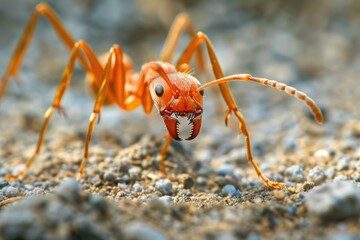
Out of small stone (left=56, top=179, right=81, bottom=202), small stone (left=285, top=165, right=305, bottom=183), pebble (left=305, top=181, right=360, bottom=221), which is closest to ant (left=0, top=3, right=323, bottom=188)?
small stone (left=285, top=165, right=305, bottom=183)

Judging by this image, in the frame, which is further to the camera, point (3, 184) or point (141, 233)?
point (3, 184)

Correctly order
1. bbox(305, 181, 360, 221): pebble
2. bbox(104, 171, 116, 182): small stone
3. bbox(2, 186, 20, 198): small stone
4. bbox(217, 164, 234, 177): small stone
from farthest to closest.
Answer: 1. bbox(217, 164, 234, 177): small stone
2. bbox(104, 171, 116, 182): small stone
3. bbox(2, 186, 20, 198): small stone
4. bbox(305, 181, 360, 221): pebble

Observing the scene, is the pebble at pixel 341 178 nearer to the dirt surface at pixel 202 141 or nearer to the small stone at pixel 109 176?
the dirt surface at pixel 202 141

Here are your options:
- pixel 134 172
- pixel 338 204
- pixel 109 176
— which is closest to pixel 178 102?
pixel 134 172

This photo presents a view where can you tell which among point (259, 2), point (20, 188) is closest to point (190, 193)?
point (20, 188)

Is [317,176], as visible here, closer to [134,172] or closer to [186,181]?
[186,181]

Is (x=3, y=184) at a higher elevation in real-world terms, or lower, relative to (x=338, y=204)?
higher

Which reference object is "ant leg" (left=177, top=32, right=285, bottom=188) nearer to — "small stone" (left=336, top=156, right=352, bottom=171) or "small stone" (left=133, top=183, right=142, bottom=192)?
"small stone" (left=336, top=156, right=352, bottom=171)
